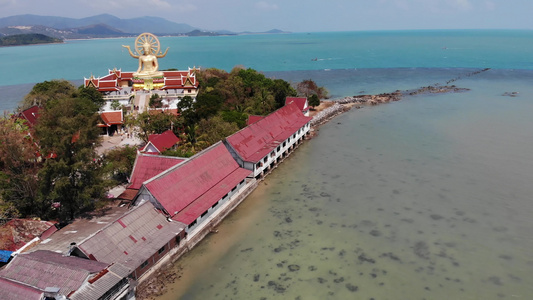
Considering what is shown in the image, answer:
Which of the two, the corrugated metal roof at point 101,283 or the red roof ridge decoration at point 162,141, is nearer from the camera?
the corrugated metal roof at point 101,283

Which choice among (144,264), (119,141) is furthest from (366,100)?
(144,264)

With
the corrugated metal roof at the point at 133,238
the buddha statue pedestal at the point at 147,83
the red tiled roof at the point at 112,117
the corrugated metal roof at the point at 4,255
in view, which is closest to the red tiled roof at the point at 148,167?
the corrugated metal roof at the point at 133,238

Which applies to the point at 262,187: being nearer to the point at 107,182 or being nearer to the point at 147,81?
the point at 107,182

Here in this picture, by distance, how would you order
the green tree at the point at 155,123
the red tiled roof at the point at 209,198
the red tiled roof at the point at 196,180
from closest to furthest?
the red tiled roof at the point at 209,198
the red tiled roof at the point at 196,180
the green tree at the point at 155,123

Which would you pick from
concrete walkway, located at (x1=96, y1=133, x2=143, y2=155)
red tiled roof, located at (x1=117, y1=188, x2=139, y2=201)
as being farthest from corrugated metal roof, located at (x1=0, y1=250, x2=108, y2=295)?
concrete walkway, located at (x1=96, y1=133, x2=143, y2=155)

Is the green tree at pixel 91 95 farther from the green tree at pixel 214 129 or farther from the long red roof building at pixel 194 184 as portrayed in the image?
the long red roof building at pixel 194 184

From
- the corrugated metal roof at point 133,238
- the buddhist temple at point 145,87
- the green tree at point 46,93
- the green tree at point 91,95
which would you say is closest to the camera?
the corrugated metal roof at point 133,238
